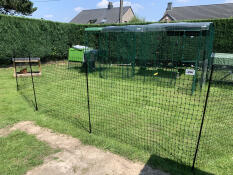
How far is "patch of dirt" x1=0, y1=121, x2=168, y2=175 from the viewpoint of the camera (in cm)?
243

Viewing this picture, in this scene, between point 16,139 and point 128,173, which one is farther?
point 16,139

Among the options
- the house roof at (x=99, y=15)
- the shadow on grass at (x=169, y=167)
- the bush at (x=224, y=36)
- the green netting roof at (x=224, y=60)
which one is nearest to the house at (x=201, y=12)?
the house roof at (x=99, y=15)

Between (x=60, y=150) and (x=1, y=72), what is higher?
(x=1, y=72)

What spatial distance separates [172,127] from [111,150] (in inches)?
62.3

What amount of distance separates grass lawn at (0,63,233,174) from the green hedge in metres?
4.32

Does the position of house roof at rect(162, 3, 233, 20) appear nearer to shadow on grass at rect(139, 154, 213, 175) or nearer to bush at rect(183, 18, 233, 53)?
bush at rect(183, 18, 233, 53)

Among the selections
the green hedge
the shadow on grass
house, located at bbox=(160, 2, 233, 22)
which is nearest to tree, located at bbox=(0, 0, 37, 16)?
the green hedge

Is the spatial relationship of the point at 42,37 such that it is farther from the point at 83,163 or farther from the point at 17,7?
the point at 17,7

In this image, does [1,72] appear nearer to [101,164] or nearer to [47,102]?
[47,102]

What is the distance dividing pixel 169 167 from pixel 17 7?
82.3 feet

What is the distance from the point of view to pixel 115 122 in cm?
395

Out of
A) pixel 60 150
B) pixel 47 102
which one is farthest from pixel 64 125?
pixel 47 102

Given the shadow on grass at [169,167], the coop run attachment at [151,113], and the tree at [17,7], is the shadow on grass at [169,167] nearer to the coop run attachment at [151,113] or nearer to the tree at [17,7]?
the coop run attachment at [151,113]

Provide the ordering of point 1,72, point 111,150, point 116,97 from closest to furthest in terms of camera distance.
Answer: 1. point 111,150
2. point 116,97
3. point 1,72
